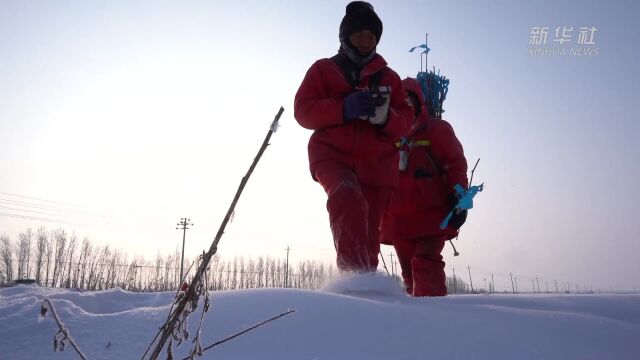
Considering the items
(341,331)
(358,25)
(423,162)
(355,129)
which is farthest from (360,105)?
(341,331)

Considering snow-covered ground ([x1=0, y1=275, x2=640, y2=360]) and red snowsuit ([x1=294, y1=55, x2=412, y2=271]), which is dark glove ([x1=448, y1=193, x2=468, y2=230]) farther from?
snow-covered ground ([x1=0, y1=275, x2=640, y2=360])

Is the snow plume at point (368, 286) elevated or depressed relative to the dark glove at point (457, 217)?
depressed

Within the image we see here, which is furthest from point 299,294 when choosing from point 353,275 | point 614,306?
point 614,306

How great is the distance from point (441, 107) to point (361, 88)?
1.48 metres

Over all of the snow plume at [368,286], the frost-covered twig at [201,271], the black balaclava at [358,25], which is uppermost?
the black balaclava at [358,25]

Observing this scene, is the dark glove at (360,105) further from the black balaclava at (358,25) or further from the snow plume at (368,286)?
the snow plume at (368,286)

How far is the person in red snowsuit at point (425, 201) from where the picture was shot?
10.9 ft

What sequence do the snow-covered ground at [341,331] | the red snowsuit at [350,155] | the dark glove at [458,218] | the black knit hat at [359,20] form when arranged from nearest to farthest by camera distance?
the snow-covered ground at [341,331] < the red snowsuit at [350,155] < the black knit hat at [359,20] < the dark glove at [458,218]

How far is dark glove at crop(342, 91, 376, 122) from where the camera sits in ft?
8.32

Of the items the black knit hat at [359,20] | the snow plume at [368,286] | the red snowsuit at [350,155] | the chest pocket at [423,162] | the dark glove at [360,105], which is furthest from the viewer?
the chest pocket at [423,162]

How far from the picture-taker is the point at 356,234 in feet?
7.85

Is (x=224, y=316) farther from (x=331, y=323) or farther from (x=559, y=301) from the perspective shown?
(x=559, y=301)

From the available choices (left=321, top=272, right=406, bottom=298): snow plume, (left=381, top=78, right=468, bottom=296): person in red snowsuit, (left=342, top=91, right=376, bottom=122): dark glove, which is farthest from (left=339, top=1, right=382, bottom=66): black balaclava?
(left=321, top=272, right=406, bottom=298): snow plume

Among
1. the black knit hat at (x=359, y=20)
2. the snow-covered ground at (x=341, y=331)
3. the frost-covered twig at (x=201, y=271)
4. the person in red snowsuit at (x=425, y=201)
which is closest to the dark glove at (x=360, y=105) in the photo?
the black knit hat at (x=359, y=20)
